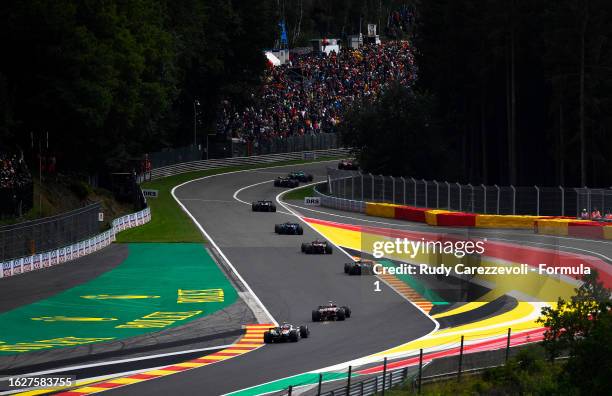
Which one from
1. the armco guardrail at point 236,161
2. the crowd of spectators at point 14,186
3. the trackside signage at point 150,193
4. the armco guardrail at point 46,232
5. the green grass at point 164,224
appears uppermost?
the crowd of spectators at point 14,186

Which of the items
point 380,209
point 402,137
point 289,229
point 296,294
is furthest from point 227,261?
point 402,137

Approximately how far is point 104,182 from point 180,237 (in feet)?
75.6

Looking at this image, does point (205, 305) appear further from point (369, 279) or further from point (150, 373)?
point (150, 373)

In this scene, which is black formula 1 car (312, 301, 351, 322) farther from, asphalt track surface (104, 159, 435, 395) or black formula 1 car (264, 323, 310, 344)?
black formula 1 car (264, 323, 310, 344)

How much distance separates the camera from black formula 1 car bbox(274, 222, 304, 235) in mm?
71812

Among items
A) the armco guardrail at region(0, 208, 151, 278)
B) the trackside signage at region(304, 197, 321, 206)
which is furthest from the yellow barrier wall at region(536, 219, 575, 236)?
the trackside signage at region(304, 197, 321, 206)

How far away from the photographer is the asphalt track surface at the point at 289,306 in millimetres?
36594

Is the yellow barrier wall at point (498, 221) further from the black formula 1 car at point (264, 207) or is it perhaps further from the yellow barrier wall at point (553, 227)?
the black formula 1 car at point (264, 207)

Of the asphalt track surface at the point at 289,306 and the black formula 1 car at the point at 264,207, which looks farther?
the black formula 1 car at the point at 264,207

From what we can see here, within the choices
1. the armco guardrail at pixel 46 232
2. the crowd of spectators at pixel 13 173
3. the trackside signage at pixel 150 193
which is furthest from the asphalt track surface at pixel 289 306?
the crowd of spectators at pixel 13 173

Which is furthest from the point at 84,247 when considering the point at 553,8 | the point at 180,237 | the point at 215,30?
the point at 215,30

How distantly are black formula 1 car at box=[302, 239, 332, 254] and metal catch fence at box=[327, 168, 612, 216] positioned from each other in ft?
41.2

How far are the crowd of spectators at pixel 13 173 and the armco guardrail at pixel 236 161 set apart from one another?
1299 inches

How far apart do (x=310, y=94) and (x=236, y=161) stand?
37.8ft
